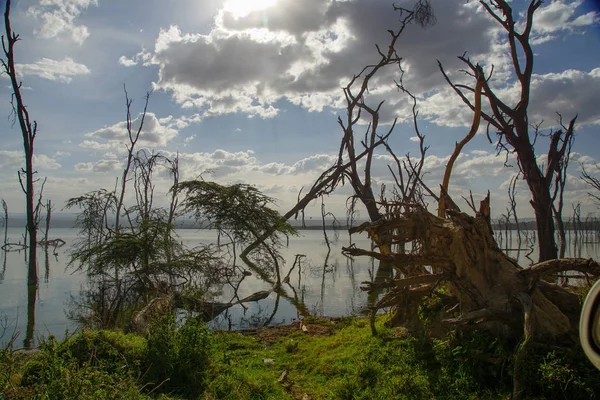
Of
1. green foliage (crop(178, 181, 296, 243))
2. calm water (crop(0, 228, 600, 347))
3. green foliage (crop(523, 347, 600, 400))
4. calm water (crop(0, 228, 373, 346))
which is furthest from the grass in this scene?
green foliage (crop(178, 181, 296, 243))

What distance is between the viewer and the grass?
4180 mm

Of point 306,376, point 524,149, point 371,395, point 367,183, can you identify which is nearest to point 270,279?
point 367,183

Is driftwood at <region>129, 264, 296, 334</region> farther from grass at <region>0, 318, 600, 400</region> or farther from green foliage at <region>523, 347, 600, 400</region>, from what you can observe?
green foliage at <region>523, 347, 600, 400</region>

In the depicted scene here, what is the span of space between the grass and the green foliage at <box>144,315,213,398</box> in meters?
0.01

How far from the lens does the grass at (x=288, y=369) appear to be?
13.7ft

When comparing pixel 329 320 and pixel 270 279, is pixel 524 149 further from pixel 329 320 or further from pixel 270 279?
pixel 270 279

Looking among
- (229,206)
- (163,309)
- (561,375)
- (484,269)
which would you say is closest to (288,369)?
(484,269)

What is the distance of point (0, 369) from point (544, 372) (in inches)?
200

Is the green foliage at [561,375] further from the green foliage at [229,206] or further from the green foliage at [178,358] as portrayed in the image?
the green foliage at [229,206]

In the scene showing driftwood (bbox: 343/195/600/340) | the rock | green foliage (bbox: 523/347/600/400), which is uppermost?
driftwood (bbox: 343/195/600/340)

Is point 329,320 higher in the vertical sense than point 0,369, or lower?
lower

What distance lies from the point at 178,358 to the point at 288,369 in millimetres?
1771

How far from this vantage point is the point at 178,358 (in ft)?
19.6

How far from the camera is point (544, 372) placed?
Result: 436 cm
